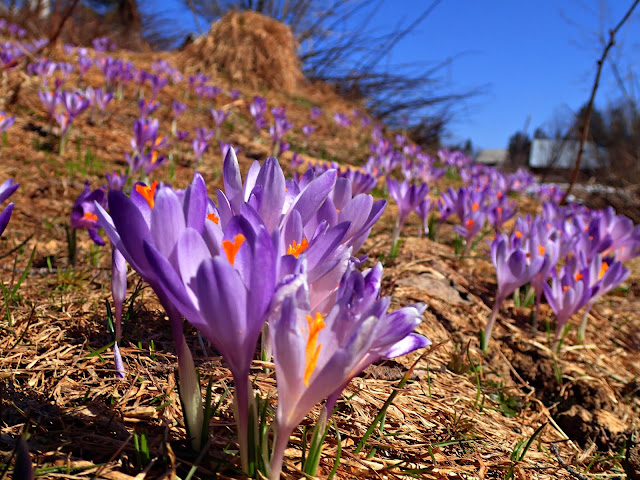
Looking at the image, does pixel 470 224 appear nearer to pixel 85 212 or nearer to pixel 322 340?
pixel 85 212

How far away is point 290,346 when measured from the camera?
1.95 feet

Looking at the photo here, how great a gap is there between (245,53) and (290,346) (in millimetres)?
10507

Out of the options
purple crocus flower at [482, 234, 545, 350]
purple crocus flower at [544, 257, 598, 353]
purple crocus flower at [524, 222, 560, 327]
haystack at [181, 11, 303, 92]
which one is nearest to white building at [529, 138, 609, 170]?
purple crocus flower at [524, 222, 560, 327]

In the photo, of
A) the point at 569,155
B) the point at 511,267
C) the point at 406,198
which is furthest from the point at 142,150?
the point at 569,155

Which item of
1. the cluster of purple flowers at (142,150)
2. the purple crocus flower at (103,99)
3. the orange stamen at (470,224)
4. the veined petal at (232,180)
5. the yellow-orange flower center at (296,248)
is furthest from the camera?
the purple crocus flower at (103,99)

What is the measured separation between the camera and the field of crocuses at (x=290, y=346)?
63cm

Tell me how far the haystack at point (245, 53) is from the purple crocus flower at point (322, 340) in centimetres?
1004

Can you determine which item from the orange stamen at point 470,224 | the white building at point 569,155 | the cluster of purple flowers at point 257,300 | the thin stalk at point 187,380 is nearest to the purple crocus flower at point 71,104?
the orange stamen at point 470,224

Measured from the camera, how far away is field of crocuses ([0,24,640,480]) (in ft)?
2.08

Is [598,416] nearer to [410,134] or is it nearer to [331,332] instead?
[331,332]

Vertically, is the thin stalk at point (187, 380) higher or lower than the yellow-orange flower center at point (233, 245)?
lower

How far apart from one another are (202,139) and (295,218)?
12.2 ft

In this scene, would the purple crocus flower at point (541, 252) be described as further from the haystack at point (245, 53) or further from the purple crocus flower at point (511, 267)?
the haystack at point (245, 53)

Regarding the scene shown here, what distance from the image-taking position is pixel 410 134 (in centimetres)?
1314
